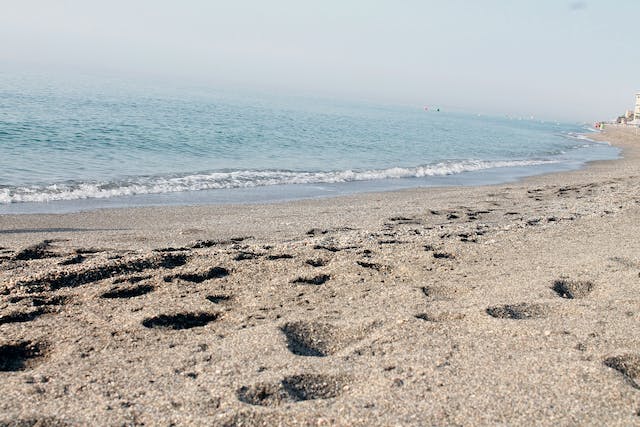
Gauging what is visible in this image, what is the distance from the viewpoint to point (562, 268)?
6004 mm

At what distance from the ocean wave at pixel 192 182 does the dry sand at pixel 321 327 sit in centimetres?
348

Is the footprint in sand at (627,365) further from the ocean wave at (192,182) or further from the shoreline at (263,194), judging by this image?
the ocean wave at (192,182)

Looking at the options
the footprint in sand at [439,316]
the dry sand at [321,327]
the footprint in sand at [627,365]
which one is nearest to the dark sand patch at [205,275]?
the dry sand at [321,327]

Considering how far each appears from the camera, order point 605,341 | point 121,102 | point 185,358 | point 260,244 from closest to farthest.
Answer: point 185,358
point 605,341
point 260,244
point 121,102

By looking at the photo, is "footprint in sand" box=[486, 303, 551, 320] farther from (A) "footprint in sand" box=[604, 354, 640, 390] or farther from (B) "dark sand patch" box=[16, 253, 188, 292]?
(B) "dark sand patch" box=[16, 253, 188, 292]

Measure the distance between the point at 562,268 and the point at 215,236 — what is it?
426 centimetres

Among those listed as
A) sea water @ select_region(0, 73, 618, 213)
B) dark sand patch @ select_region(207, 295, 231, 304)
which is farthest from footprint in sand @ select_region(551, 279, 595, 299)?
sea water @ select_region(0, 73, 618, 213)

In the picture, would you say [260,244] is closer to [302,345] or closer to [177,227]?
[177,227]

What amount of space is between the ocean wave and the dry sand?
3.48 metres

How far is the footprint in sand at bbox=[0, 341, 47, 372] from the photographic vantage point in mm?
3662

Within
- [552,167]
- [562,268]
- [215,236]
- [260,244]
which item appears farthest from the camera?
[552,167]

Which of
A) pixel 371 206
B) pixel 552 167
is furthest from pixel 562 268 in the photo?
pixel 552 167

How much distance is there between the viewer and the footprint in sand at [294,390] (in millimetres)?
3207

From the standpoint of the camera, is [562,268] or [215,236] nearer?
[562,268]
